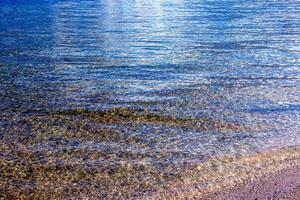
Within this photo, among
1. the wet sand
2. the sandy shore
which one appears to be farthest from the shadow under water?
the sandy shore

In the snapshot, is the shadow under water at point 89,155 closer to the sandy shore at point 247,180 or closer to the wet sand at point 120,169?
the wet sand at point 120,169

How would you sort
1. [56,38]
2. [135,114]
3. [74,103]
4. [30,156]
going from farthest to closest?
[56,38]
[74,103]
[135,114]
[30,156]

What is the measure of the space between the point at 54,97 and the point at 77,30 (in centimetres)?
1519

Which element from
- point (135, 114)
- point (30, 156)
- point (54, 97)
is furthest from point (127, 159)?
point (54, 97)

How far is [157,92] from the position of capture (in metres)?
10.2

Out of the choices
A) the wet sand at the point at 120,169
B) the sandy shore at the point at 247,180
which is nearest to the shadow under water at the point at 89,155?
the wet sand at the point at 120,169

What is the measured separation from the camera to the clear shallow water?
696 cm

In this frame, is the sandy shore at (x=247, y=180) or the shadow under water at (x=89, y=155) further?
the shadow under water at (x=89, y=155)

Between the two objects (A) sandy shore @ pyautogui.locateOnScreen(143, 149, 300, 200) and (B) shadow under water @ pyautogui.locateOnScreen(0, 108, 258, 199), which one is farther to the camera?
(B) shadow under water @ pyautogui.locateOnScreen(0, 108, 258, 199)

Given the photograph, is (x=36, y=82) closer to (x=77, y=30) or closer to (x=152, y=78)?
(x=152, y=78)

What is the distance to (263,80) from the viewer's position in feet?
37.0

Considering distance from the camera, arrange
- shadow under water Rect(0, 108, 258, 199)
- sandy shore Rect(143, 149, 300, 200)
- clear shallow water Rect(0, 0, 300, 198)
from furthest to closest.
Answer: clear shallow water Rect(0, 0, 300, 198), shadow under water Rect(0, 108, 258, 199), sandy shore Rect(143, 149, 300, 200)

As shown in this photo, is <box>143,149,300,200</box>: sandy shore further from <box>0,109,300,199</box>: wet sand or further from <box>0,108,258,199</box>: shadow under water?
<box>0,108,258,199</box>: shadow under water

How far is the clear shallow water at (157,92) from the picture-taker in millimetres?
6957
